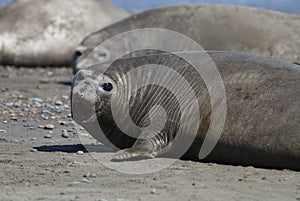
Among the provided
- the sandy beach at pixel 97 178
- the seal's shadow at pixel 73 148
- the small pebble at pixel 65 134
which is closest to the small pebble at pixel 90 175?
the sandy beach at pixel 97 178

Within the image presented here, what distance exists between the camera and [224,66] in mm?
5355

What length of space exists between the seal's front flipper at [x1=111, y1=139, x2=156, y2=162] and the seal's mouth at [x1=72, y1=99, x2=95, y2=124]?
1.22ft

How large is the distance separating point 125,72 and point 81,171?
1123mm

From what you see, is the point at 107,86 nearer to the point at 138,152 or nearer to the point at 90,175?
the point at 138,152

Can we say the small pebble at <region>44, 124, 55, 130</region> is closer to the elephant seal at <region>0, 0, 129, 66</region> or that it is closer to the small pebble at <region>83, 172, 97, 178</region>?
the small pebble at <region>83, 172, 97, 178</region>

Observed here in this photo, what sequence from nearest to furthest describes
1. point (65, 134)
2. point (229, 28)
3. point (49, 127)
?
point (65, 134)
point (49, 127)
point (229, 28)

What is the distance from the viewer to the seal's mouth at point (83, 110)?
5.30m

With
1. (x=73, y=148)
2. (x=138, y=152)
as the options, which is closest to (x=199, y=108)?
(x=138, y=152)

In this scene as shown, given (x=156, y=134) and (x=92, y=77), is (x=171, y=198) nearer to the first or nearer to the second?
(x=156, y=134)

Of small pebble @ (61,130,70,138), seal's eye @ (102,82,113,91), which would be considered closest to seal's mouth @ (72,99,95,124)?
seal's eye @ (102,82,113,91)

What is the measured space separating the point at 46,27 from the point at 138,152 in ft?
32.1

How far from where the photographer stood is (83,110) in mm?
5312

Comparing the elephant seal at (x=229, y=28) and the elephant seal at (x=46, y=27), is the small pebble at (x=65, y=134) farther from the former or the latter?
the elephant seal at (x=46, y=27)

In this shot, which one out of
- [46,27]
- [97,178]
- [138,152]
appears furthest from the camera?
[46,27]
